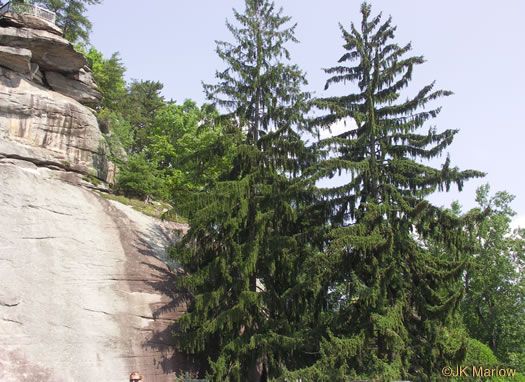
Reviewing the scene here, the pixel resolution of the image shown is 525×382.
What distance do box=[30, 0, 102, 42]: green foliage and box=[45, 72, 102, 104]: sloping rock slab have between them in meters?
7.25

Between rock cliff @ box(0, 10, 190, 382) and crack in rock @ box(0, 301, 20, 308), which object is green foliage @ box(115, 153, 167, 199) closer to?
rock cliff @ box(0, 10, 190, 382)

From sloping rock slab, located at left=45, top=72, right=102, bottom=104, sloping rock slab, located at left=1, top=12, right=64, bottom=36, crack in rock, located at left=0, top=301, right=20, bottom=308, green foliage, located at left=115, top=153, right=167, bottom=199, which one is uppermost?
sloping rock slab, located at left=1, top=12, right=64, bottom=36

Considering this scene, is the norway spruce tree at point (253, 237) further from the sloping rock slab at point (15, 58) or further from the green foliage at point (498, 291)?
the green foliage at point (498, 291)

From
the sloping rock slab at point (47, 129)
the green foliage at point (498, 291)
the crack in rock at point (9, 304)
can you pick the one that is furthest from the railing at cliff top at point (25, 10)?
the green foliage at point (498, 291)

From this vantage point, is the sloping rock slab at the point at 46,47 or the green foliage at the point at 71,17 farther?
the green foliage at the point at 71,17

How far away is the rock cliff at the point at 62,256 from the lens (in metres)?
10.6

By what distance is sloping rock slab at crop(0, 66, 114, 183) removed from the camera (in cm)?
1673

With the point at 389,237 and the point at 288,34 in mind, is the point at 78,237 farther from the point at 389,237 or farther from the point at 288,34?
the point at 288,34

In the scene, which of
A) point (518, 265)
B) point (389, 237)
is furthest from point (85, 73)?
point (518, 265)

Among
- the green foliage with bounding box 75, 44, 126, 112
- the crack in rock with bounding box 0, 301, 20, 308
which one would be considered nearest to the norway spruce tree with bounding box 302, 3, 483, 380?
the crack in rock with bounding box 0, 301, 20, 308

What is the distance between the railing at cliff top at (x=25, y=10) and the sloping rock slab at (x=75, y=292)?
9.28m

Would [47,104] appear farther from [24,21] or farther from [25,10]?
[25,10]

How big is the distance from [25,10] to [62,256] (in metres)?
14.0

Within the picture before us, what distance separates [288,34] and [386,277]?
1082 cm
